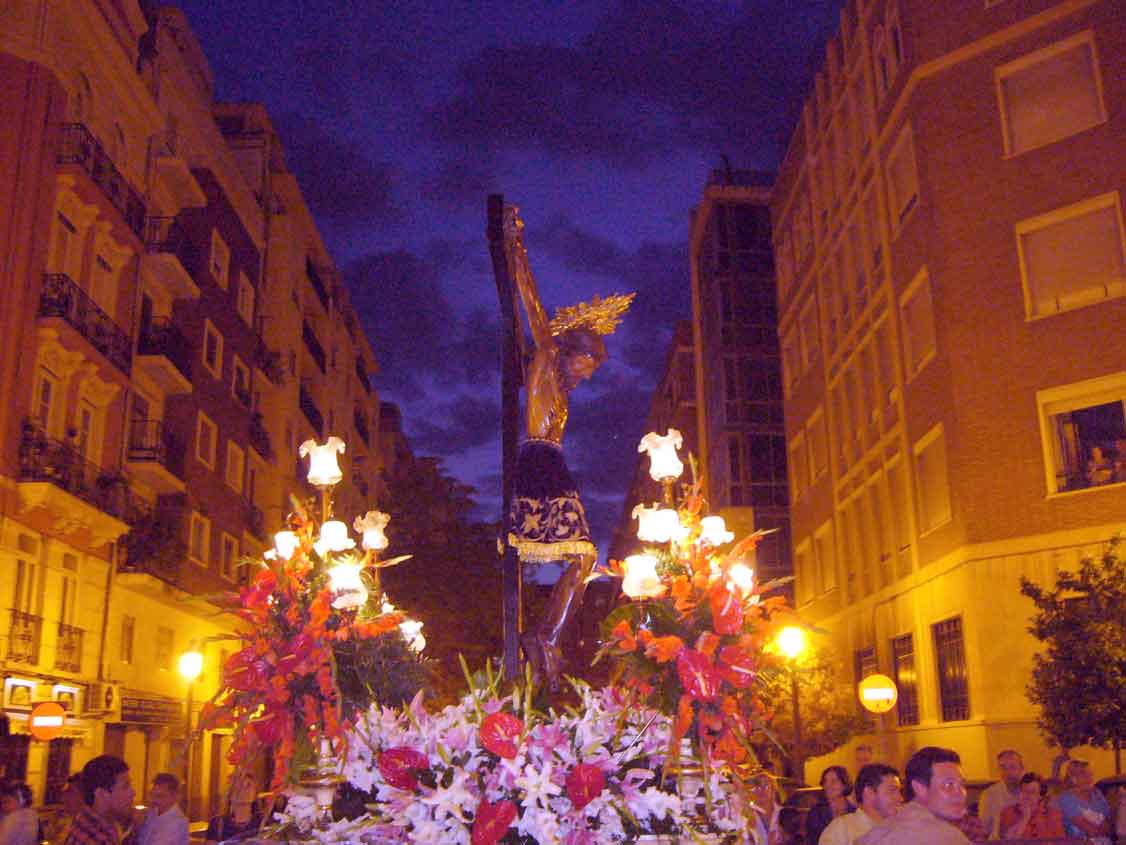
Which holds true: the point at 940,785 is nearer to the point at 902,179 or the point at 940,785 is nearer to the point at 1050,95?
the point at 1050,95

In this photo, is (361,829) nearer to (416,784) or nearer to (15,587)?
(416,784)

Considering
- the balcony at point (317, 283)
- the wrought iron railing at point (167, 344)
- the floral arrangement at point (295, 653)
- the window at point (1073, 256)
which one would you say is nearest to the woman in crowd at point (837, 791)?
the floral arrangement at point (295, 653)

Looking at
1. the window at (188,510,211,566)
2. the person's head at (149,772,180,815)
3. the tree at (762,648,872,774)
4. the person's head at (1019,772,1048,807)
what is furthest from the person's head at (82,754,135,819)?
the window at (188,510,211,566)

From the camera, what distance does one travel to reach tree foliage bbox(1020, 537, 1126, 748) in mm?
17156

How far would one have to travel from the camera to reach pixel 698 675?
660 cm

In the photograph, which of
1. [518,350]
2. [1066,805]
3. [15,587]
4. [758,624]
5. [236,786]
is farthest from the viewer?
[15,587]

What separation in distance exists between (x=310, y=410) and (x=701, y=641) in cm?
4114

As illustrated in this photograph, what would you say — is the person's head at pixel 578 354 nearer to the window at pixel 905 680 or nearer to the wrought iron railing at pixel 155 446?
the window at pixel 905 680

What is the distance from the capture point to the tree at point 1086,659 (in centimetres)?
1716

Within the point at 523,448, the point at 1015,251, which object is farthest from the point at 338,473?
the point at 1015,251

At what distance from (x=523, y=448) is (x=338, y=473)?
2.90 m

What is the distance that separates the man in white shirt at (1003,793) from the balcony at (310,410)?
36.4 m

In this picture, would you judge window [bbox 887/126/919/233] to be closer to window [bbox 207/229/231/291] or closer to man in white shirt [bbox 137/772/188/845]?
window [bbox 207/229/231/291]

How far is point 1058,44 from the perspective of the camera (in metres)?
23.0
